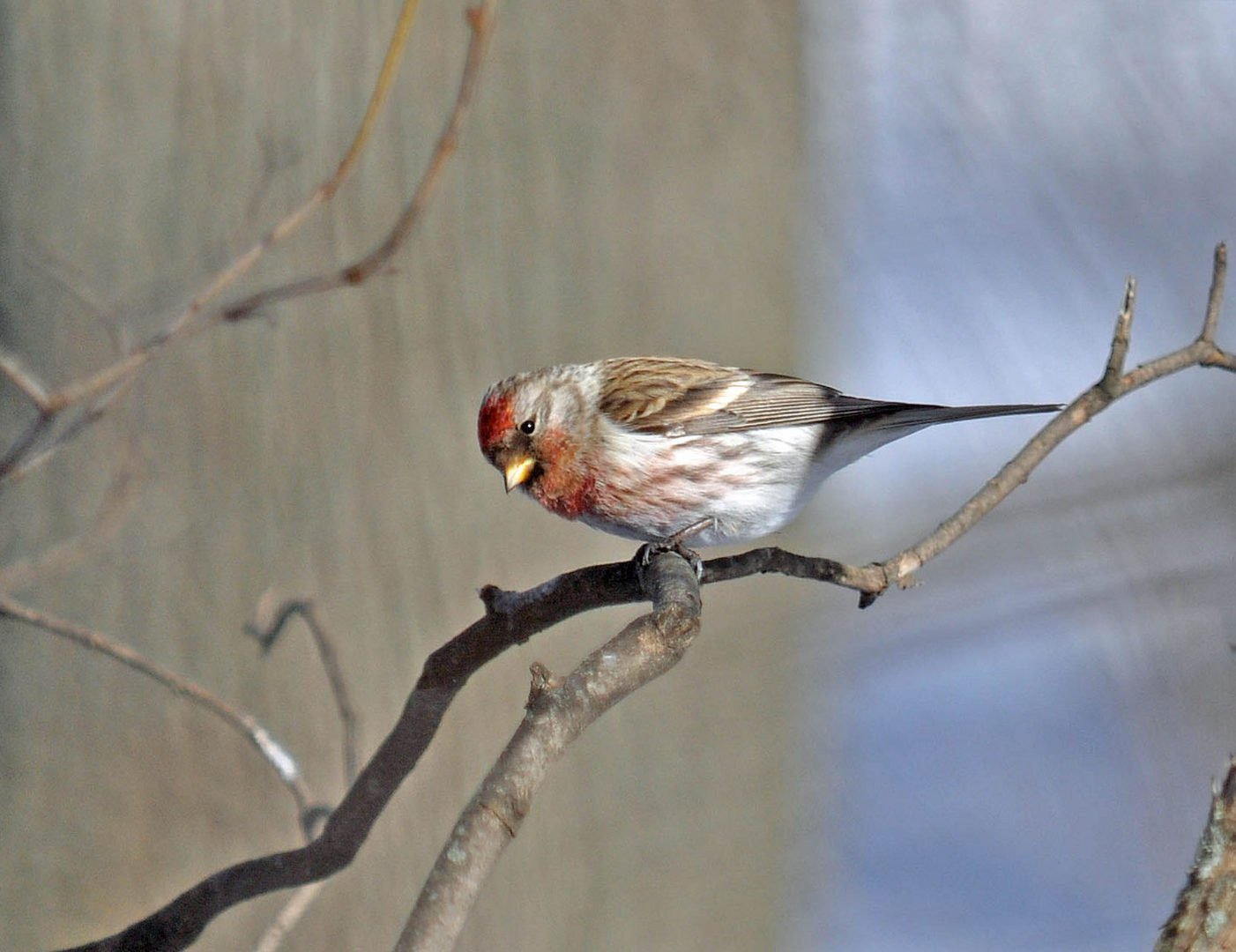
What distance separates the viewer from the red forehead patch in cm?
106

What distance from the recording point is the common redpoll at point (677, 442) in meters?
1.05

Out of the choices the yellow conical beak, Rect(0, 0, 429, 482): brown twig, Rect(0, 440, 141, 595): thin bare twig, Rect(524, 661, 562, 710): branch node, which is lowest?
Rect(0, 440, 141, 595): thin bare twig

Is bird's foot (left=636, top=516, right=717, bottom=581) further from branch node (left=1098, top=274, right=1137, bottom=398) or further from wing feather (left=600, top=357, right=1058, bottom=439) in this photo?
branch node (left=1098, top=274, right=1137, bottom=398)

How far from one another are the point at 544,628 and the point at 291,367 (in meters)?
0.61

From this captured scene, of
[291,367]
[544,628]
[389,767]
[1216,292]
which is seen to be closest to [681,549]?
[544,628]

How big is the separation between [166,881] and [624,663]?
0.85 m

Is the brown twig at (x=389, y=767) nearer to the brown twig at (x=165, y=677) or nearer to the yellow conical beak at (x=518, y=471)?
the brown twig at (x=165, y=677)

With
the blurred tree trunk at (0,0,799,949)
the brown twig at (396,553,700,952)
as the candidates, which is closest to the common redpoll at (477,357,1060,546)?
the blurred tree trunk at (0,0,799,949)

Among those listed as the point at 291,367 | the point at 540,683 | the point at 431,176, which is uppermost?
the point at 431,176

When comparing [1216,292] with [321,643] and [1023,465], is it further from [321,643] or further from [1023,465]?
[321,643]

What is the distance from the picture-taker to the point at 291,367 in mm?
1208

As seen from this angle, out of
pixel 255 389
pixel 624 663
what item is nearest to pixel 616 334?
pixel 255 389

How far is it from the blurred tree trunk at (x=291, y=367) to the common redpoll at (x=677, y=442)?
0.18 meters

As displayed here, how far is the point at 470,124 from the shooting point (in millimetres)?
1229
